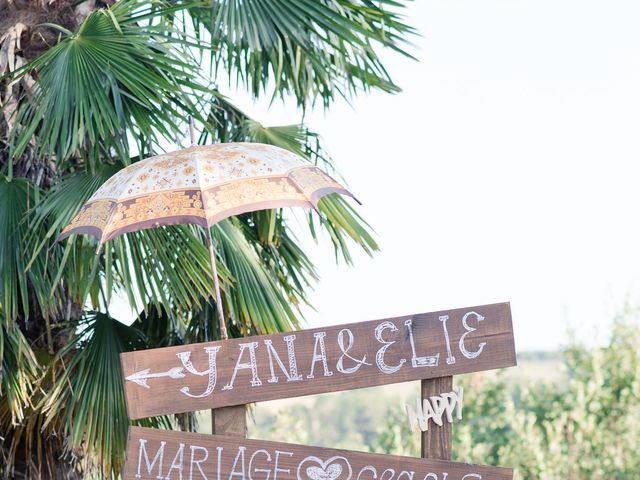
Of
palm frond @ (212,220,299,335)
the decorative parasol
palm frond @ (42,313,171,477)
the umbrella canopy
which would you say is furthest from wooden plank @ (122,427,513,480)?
palm frond @ (212,220,299,335)

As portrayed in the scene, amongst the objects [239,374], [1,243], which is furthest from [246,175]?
[1,243]

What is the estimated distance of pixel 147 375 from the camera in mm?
2410

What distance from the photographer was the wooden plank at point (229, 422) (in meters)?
2.48

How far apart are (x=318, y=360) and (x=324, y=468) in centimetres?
31

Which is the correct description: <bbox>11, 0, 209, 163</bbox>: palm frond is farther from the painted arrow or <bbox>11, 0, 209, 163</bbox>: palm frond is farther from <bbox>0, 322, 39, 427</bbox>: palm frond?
the painted arrow

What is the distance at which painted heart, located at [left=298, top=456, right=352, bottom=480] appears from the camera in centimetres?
246

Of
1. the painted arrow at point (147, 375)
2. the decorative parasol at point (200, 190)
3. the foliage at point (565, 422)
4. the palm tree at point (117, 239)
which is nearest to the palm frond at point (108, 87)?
the palm tree at point (117, 239)

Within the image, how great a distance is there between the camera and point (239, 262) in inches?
149

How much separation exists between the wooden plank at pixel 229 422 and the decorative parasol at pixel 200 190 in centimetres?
22

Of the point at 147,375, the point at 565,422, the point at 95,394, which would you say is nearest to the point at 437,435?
the point at 147,375

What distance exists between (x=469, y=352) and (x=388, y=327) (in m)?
0.25

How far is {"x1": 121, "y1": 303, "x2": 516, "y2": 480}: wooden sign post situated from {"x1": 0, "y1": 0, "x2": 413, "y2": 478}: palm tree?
3.28 ft

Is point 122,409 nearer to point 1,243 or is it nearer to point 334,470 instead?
point 1,243

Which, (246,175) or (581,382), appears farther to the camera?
(581,382)
